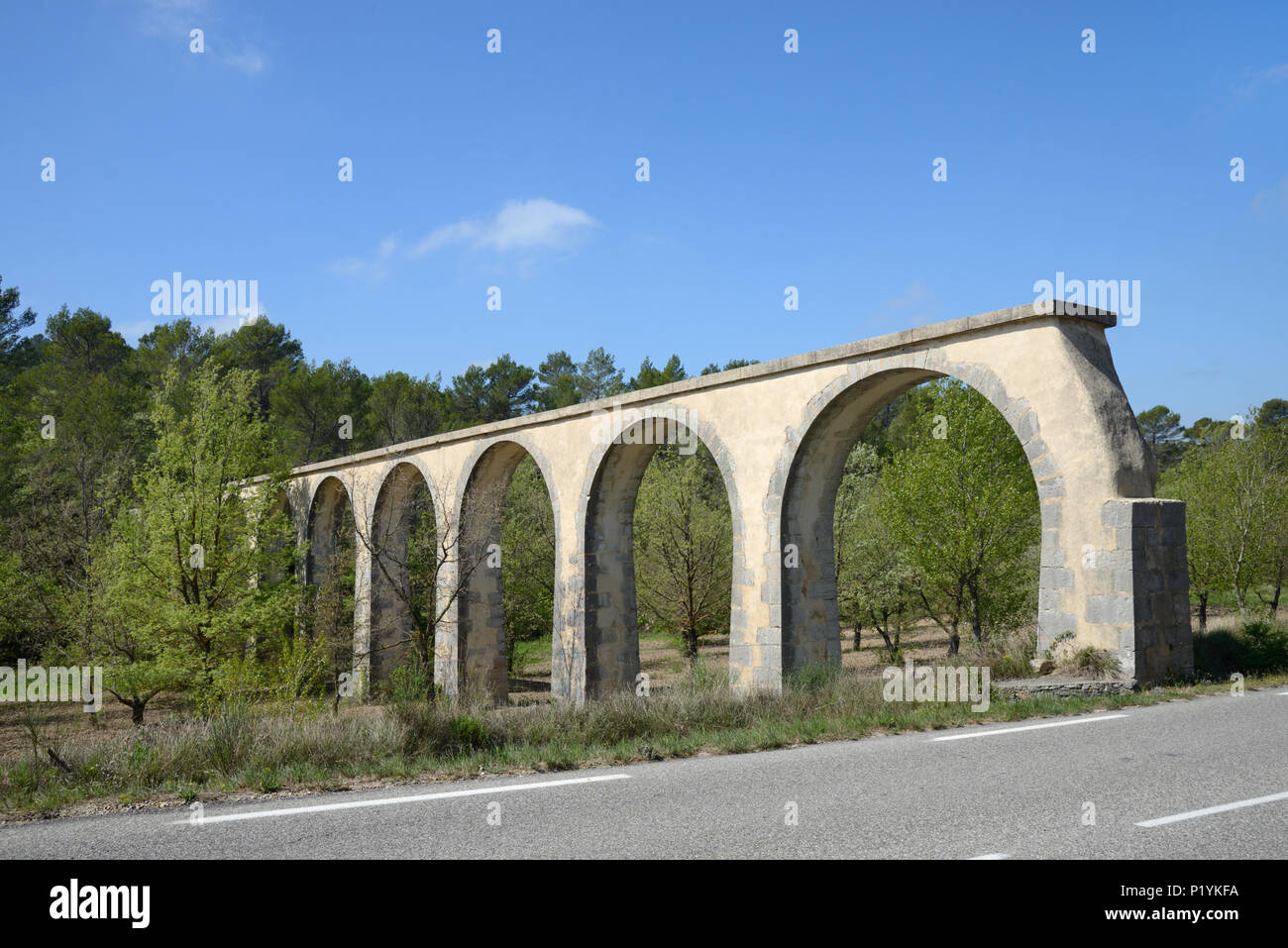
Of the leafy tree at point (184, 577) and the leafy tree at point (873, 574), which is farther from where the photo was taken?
the leafy tree at point (873, 574)

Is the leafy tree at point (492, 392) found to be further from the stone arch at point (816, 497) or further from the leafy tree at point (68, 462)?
the stone arch at point (816, 497)

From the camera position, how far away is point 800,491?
12500 millimetres

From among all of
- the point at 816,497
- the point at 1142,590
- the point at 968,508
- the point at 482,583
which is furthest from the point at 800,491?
the point at 482,583

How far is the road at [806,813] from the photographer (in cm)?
393

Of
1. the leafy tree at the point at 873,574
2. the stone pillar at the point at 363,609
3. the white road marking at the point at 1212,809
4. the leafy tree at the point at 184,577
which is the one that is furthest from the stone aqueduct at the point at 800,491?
the leafy tree at the point at 873,574

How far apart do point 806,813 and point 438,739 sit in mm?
3269

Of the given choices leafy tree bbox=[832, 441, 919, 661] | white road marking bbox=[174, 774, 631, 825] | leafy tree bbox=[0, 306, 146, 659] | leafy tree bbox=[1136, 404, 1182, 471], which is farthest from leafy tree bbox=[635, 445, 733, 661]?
leafy tree bbox=[1136, 404, 1182, 471]

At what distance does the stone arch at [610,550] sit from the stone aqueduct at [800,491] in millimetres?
36

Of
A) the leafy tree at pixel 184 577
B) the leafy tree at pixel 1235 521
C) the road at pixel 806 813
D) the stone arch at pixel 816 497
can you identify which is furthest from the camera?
the leafy tree at pixel 1235 521

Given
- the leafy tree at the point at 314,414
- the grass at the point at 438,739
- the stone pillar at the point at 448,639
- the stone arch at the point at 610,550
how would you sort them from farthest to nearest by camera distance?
the leafy tree at the point at 314,414
the stone pillar at the point at 448,639
the stone arch at the point at 610,550
the grass at the point at 438,739

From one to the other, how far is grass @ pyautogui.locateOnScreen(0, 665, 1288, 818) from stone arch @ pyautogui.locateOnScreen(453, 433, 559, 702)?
33.4 ft

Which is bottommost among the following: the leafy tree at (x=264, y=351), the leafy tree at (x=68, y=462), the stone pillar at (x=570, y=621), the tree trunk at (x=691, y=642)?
the tree trunk at (x=691, y=642)

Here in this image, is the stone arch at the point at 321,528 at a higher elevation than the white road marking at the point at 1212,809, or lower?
higher

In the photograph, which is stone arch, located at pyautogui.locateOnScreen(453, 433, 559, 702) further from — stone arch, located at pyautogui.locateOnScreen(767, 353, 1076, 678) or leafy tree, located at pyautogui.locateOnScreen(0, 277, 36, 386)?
leafy tree, located at pyautogui.locateOnScreen(0, 277, 36, 386)
